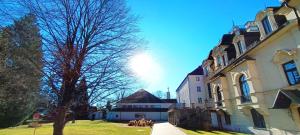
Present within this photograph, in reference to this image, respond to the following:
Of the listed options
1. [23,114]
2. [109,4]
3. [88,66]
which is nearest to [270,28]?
[109,4]

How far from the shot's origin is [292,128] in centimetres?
1255

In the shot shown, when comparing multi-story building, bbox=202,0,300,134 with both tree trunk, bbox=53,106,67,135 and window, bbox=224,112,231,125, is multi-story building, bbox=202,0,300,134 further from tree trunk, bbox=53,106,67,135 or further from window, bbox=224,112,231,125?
tree trunk, bbox=53,106,67,135

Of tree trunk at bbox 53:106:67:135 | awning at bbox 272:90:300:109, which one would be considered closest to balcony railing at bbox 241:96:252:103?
awning at bbox 272:90:300:109

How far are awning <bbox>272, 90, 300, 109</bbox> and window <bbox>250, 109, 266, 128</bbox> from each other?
3609mm

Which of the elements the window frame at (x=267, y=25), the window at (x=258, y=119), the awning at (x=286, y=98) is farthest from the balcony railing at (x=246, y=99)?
the window frame at (x=267, y=25)

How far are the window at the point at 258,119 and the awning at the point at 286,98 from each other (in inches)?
142

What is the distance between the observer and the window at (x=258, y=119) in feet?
51.7

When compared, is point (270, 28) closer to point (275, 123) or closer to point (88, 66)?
point (275, 123)

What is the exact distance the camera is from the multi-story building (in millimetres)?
12258

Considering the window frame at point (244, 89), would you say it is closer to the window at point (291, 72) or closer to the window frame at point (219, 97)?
the window at point (291, 72)

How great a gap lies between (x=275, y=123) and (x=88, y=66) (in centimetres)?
1449

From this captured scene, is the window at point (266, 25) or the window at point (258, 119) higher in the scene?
the window at point (266, 25)

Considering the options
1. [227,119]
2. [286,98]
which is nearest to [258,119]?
[286,98]

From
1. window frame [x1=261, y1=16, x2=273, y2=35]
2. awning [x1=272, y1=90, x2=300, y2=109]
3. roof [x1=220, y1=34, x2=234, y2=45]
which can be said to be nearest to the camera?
awning [x1=272, y1=90, x2=300, y2=109]
